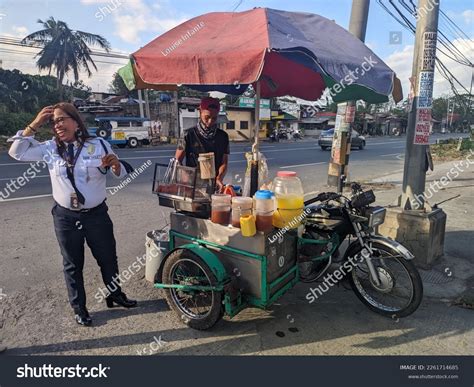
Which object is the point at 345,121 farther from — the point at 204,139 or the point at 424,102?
the point at 204,139

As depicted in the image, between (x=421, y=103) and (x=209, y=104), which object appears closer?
(x=209, y=104)

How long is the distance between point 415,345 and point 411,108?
272 centimetres

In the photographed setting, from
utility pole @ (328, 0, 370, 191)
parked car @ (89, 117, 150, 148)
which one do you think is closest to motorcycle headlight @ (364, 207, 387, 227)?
utility pole @ (328, 0, 370, 191)

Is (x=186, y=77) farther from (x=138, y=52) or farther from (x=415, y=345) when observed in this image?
(x=415, y=345)

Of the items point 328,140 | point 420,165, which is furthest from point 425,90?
point 328,140

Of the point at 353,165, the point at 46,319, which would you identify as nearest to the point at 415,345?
the point at 46,319

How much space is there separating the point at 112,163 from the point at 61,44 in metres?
29.0

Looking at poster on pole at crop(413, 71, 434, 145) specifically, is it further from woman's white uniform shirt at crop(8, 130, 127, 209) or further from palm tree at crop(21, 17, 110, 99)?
palm tree at crop(21, 17, 110, 99)

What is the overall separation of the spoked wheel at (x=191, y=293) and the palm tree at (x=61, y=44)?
26.9 meters

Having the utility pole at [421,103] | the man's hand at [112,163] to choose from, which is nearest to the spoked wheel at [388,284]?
the utility pole at [421,103]

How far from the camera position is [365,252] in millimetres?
3141

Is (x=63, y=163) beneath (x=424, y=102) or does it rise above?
beneath

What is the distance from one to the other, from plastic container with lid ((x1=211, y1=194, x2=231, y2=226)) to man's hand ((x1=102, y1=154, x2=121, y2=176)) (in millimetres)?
819
